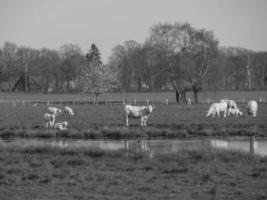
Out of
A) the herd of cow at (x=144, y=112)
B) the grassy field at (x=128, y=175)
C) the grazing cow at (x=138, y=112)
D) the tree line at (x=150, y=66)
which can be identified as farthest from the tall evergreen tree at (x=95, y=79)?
the grassy field at (x=128, y=175)

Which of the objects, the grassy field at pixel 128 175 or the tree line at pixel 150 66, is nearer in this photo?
the grassy field at pixel 128 175

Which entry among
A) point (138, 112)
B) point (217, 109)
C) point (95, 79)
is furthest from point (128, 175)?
point (95, 79)

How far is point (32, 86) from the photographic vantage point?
430 feet

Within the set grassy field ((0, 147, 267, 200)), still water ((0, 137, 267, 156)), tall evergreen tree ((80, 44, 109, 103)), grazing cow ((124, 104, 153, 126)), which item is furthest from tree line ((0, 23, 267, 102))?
grassy field ((0, 147, 267, 200))

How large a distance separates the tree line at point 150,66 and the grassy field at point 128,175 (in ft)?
168

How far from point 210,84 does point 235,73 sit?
4352 cm

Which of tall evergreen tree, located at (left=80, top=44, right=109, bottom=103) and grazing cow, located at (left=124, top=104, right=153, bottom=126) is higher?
tall evergreen tree, located at (left=80, top=44, right=109, bottom=103)

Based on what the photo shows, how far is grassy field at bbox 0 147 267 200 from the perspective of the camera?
428 inches

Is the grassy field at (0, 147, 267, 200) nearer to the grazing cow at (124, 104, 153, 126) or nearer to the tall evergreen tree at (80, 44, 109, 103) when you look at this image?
the grazing cow at (124, 104, 153, 126)

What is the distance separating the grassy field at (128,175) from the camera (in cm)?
1088

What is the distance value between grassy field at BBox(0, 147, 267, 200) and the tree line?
51.2m

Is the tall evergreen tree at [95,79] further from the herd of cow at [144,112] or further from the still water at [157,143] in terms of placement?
the still water at [157,143]

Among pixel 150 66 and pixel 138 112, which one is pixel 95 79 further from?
pixel 138 112

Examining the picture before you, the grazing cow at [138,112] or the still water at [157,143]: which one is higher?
the grazing cow at [138,112]
